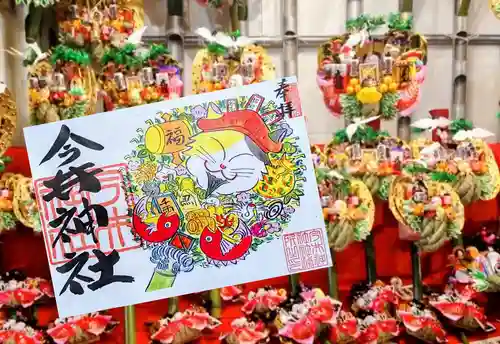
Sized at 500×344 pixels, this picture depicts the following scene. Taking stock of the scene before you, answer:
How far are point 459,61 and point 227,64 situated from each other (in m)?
1.09

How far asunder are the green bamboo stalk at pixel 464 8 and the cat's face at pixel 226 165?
4.81ft

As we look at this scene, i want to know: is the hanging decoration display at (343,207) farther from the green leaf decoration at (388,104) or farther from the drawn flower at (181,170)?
the drawn flower at (181,170)

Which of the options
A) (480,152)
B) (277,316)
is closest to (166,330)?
(277,316)

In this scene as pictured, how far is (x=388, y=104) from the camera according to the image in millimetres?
1546

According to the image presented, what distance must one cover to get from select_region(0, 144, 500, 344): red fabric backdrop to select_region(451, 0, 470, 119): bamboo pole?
32 cm

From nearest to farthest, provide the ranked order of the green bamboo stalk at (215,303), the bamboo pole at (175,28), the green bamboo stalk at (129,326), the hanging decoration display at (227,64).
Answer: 1. the green bamboo stalk at (129,326)
2. the hanging decoration display at (227,64)
3. the green bamboo stalk at (215,303)
4. the bamboo pole at (175,28)

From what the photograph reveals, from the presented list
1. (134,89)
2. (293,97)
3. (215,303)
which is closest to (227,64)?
(134,89)

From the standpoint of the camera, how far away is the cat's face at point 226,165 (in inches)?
37.4

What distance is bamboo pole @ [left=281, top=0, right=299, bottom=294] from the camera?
2061 millimetres

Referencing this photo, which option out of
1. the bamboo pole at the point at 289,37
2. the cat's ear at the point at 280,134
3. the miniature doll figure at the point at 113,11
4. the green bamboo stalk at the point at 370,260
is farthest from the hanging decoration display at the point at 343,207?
the miniature doll figure at the point at 113,11

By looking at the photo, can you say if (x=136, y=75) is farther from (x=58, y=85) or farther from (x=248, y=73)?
(x=248, y=73)

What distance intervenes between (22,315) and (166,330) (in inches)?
16.5

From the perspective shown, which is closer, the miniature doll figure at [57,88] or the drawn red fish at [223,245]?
the drawn red fish at [223,245]

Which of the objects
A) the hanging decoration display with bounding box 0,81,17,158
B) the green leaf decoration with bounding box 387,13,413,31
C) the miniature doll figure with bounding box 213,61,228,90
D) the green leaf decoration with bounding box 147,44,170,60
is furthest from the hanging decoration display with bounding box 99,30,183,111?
the green leaf decoration with bounding box 387,13,413,31
